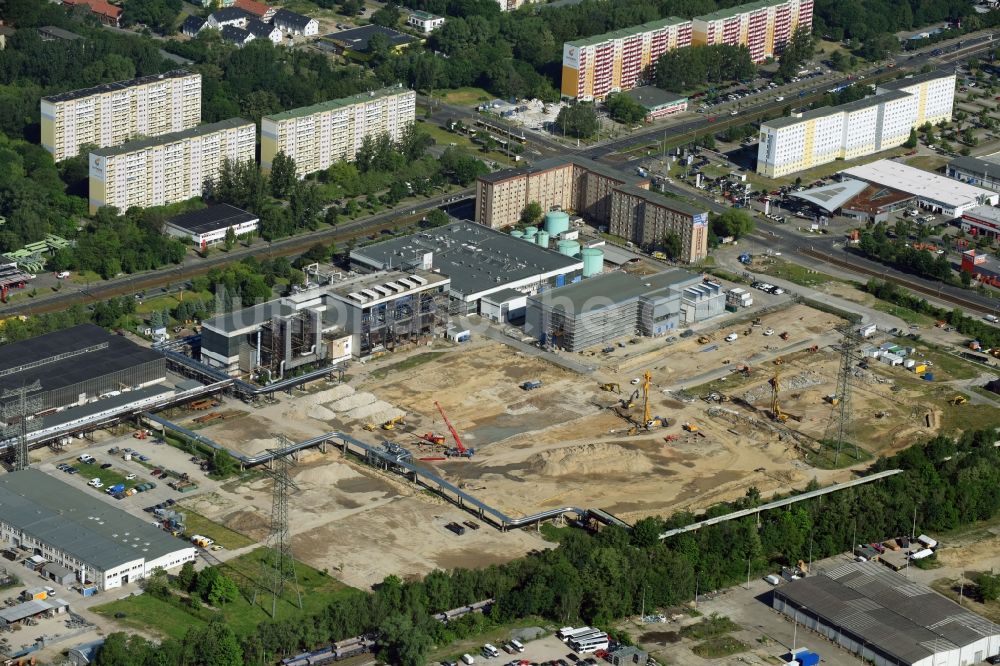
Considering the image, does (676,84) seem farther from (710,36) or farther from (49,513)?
(49,513)

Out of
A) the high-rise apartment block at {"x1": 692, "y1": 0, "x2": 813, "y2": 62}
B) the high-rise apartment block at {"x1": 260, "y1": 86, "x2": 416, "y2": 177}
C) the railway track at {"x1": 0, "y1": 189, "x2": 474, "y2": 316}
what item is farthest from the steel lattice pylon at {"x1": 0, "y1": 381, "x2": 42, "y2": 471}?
the high-rise apartment block at {"x1": 692, "y1": 0, "x2": 813, "y2": 62}

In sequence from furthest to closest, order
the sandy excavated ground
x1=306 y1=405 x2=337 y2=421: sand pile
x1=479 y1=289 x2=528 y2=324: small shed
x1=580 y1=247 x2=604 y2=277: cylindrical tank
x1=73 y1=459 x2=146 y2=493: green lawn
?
x1=580 y1=247 x2=604 y2=277: cylindrical tank → x1=479 y1=289 x2=528 y2=324: small shed → x1=306 y1=405 x2=337 y2=421: sand pile → x1=73 y1=459 x2=146 y2=493: green lawn → the sandy excavated ground

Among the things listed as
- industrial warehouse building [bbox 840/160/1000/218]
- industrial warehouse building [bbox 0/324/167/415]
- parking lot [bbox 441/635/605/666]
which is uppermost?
industrial warehouse building [bbox 840/160/1000/218]

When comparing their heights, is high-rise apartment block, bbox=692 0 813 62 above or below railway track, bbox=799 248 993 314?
above

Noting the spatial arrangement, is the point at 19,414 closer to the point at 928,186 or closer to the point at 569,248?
the point at 569,248

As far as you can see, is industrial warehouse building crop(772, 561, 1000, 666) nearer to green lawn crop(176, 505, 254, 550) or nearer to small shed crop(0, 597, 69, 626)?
green lawn crop(176, 505, 254, 550)

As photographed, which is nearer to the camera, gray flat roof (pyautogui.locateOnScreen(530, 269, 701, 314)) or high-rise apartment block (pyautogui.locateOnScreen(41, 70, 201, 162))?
gray flat roof (pyautogui.locateOnScreen(530, 269, 701, 314))

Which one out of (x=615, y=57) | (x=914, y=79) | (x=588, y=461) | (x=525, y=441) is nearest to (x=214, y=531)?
(x=525, y=441)
